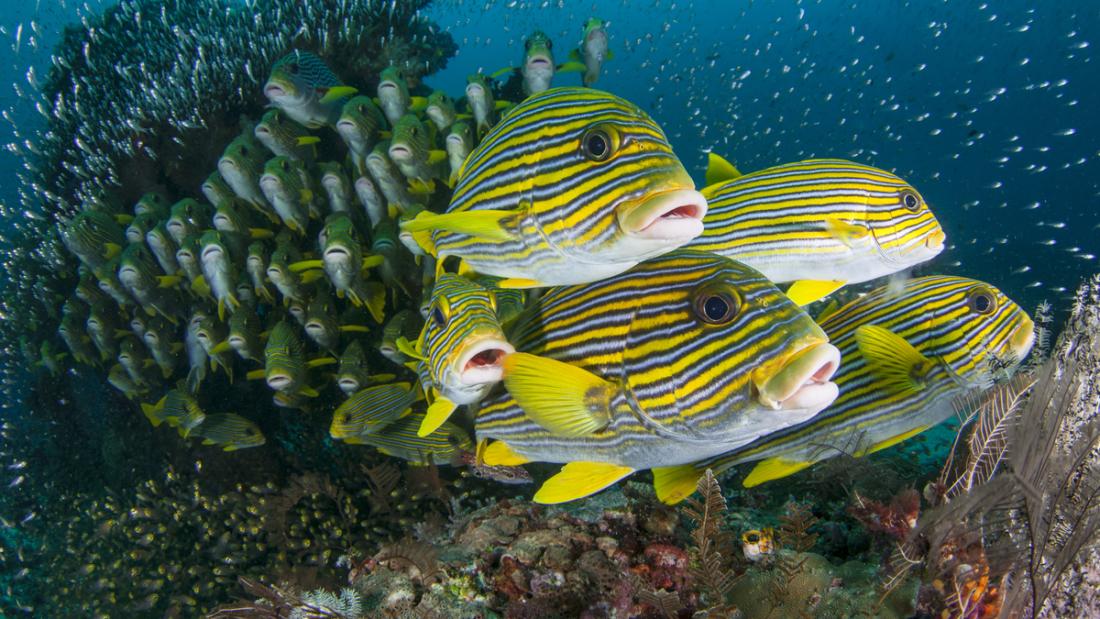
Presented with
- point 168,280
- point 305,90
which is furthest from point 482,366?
point 168,280

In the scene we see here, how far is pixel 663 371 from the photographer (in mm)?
1806

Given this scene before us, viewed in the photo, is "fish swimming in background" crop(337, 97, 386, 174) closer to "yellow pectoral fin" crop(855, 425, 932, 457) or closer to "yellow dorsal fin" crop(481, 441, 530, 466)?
"yellow dorsal fin" crop(481, 441, 530, 466)

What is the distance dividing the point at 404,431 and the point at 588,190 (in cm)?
336

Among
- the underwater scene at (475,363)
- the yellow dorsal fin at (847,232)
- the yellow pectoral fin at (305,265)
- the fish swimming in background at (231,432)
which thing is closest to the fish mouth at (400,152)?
the underwater scene at (475,363)

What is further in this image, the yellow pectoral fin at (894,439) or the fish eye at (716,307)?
the yellow pectoral fin at (894,439)

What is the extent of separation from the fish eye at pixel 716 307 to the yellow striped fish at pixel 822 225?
1042mm

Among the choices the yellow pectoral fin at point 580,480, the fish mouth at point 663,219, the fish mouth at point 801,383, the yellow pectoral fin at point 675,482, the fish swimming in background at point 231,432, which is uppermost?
the fish mouth at point 663,219

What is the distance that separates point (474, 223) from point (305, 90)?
4629 mm

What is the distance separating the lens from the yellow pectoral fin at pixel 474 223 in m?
1.84

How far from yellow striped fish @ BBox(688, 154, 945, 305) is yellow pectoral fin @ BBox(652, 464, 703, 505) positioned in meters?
1.03

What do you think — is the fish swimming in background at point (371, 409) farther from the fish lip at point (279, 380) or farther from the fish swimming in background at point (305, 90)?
the fish swimming in background at point (305, 90)

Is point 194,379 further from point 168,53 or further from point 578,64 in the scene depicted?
point 578,64

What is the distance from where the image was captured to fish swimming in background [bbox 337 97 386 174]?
5.08 meters

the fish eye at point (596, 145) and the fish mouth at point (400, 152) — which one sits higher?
the fish mouth at point (400, 152)
